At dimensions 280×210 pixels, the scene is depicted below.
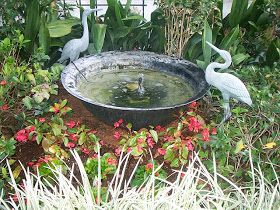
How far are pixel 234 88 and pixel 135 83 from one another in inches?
30.2

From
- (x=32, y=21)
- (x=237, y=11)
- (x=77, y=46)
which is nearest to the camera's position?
(x=77, y=46)

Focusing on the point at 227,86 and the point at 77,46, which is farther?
the point at 77,46

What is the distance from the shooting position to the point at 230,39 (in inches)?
A: 154

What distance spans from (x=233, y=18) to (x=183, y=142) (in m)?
1.75

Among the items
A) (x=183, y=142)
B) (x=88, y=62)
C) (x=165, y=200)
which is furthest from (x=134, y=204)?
(x=88, y=62)

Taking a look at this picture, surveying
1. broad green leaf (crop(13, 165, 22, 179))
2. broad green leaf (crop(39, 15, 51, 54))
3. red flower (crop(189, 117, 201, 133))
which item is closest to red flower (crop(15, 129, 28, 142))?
broad green leaf (crop(13, 165, 22, 179))

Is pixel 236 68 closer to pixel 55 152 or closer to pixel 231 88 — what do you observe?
pixel 231 88

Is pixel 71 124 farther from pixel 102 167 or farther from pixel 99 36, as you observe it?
pixel 99 36

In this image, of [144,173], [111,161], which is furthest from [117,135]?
[144,173]

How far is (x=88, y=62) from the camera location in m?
3.52

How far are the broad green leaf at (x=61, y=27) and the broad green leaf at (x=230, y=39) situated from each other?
123cm

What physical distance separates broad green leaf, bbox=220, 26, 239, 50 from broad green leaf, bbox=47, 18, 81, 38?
1.23 metres

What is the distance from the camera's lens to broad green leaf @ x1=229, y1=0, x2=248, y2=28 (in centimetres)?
422

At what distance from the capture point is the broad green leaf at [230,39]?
3904 millimetres
